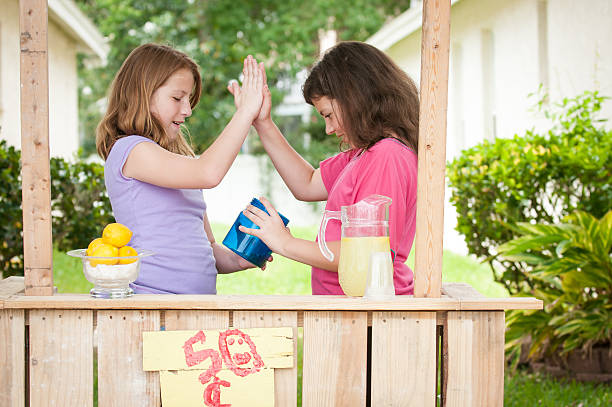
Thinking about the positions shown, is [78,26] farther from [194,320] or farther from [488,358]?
[488,358]

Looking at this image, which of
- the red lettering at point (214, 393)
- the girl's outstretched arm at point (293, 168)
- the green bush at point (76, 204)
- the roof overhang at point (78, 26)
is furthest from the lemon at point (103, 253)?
the roof overhang at point (78, 26)

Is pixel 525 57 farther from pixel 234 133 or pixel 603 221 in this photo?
pixel 234 133

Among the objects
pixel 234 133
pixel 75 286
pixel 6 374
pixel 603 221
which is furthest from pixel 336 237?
pixel 75 286

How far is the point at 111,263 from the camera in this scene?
6.42 ft

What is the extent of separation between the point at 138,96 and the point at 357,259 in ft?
3.12

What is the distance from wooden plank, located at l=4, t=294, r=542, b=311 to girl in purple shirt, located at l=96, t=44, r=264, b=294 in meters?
0.31

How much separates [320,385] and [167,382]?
43 cm

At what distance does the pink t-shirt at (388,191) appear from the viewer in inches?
85.2

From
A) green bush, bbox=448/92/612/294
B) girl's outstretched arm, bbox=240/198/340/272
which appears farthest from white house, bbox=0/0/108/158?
girl's outstretched arm, bbox=240/198/340/272

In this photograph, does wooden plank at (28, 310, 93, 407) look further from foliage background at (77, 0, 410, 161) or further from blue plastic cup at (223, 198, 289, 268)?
foliage background at (77, 0, 410, 161)

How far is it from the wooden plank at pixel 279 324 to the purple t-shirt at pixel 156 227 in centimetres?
40

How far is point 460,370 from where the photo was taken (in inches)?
79.9

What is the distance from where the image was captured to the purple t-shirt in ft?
7.43

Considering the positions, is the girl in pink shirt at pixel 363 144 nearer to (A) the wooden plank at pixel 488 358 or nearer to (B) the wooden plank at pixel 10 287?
(A) the wooden plank at pixel 488 358
